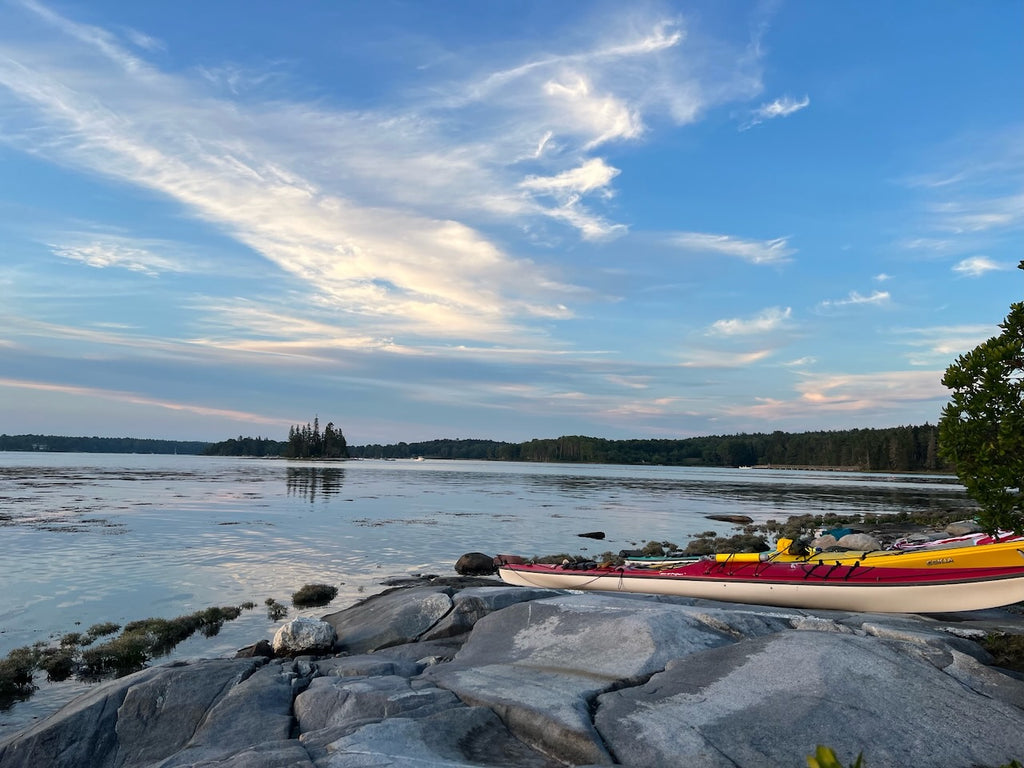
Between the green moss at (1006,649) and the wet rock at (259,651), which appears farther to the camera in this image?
the wet rock at (259,651)

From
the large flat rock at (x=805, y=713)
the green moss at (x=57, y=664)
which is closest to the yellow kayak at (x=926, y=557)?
the large flat rock at (x=805, y=713)

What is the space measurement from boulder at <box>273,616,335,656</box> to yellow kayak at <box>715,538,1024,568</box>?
37.9 feet

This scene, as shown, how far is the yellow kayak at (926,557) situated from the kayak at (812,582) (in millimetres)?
270

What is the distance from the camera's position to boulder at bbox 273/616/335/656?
13.5 m

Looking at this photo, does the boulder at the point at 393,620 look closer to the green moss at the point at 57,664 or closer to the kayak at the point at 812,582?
the green moss at the point at 57,664

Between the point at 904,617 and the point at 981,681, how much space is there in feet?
23.8

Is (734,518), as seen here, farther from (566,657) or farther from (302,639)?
A: (566,657)

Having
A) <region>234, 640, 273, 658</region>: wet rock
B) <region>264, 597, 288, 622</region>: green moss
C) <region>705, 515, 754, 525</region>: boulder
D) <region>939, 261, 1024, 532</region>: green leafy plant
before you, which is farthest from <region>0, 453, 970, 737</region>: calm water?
<region>939, 261, 1024, 532</region>: green leafy plant

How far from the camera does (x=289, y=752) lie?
689cm

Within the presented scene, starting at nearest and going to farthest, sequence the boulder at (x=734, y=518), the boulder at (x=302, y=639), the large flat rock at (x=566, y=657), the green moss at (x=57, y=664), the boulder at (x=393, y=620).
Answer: the large flat rock at (x=566, y=657) < the boulder at (x=302, y=639) < the green moss at (x=57, y=664) < the boulder at (x=393, y=620) < the boulder at (x=734, y=518)

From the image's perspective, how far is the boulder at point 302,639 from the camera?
13.5 meters

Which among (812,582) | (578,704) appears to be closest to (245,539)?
(812,582)

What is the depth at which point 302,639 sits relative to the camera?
13.5 metres

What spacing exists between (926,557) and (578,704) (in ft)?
46.3
